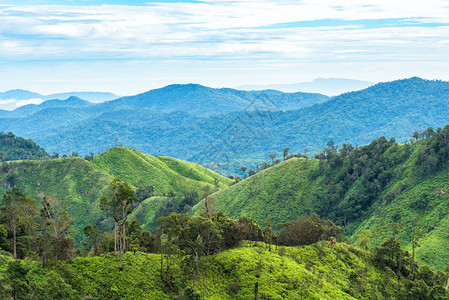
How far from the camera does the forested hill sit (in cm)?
12569

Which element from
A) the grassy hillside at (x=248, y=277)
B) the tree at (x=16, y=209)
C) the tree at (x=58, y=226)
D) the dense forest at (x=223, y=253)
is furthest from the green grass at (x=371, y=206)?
the tree at (x=16, y=209)

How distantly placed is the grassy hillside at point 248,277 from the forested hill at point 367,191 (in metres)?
39.7

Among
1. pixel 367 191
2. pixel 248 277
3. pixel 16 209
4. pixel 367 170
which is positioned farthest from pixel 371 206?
pixel 16 209

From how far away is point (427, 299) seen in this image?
2731 inches

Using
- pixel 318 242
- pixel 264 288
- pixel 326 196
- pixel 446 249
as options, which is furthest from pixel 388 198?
pixel 264 288

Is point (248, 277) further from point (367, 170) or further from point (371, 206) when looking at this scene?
point (367, 170)

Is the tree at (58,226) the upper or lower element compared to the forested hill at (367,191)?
upper

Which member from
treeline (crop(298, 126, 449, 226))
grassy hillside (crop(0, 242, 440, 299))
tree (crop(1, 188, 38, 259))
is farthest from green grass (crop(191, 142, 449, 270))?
tree (crop(1, 188, 38, 259))

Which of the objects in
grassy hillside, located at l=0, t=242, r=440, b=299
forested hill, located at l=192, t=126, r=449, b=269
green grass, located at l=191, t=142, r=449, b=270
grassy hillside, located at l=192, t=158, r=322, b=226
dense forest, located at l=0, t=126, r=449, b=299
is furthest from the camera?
grassy hillside, located at l=192, t=158, r=322, b=226

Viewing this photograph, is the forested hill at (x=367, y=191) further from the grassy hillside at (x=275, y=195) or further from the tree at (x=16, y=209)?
the tree at (x=16, y=209)

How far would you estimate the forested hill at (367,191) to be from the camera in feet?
412

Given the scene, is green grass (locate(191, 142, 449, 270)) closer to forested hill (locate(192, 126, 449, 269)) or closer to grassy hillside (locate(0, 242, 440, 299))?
forested hill (locate(192, 126, 449, 269))

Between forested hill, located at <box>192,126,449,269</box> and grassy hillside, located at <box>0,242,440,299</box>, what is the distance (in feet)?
130

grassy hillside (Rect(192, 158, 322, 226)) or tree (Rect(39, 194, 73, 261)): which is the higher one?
tree (Rect(39, 194, 73, 261))
